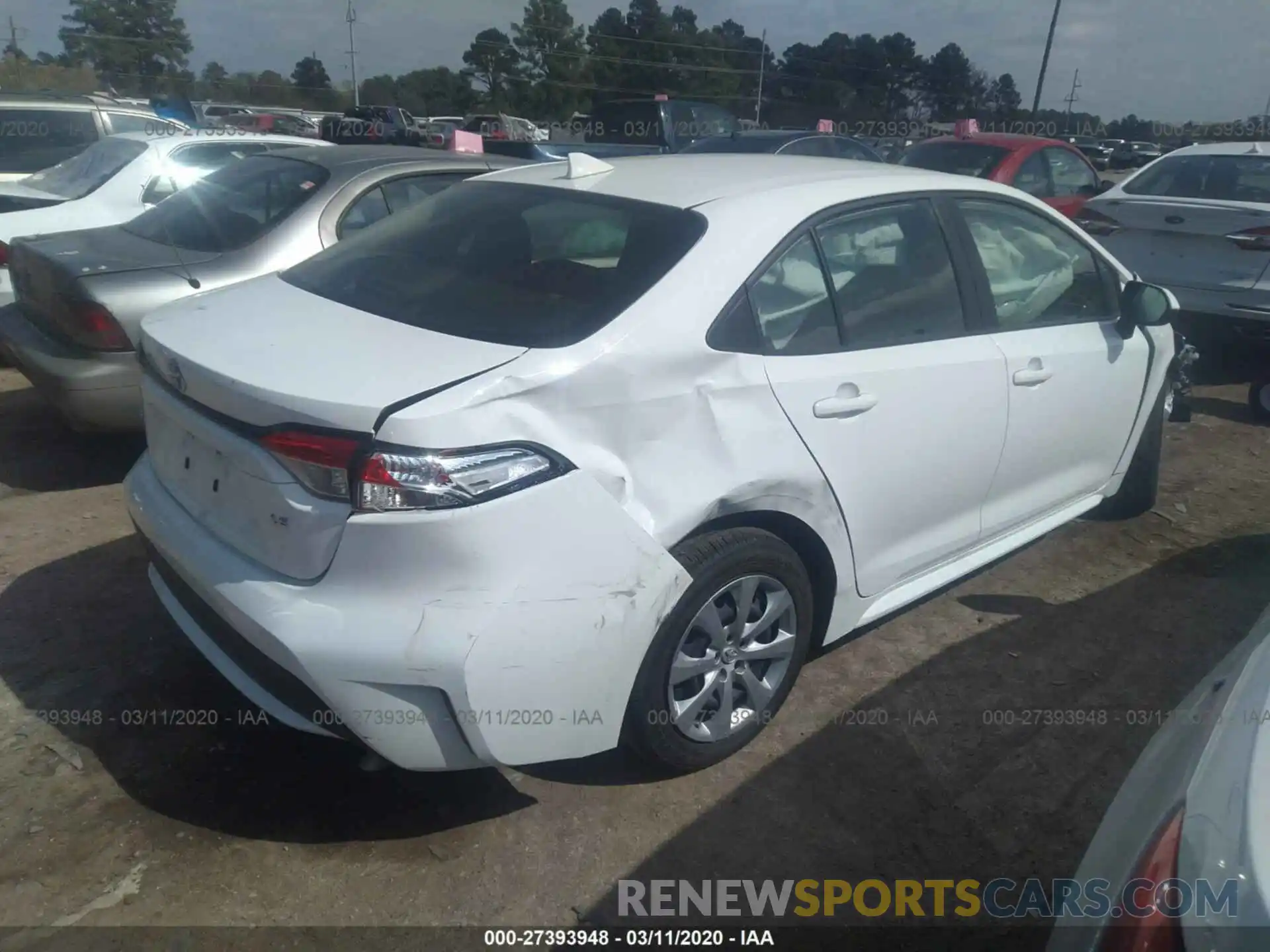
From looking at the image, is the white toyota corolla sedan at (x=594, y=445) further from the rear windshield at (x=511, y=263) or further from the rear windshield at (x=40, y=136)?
the rear windshield at (x=40, y=136)

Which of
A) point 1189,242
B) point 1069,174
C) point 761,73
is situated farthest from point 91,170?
point 761,73

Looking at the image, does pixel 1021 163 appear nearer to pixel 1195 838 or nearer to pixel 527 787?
pixel 527 787

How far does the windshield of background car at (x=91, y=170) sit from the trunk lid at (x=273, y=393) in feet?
14.0

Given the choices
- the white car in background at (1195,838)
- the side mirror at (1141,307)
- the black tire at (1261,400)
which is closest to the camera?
the white car in background at (1195,838)

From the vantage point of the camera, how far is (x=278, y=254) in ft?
14.8

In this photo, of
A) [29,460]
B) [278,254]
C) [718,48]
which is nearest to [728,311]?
[278,254]

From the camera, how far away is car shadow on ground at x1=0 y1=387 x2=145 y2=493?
4.64m

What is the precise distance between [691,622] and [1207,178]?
6733mm

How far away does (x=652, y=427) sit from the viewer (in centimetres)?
238

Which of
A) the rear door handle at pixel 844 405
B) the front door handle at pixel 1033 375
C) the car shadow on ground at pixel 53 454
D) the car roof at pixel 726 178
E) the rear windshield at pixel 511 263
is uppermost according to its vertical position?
the car roof at pixel 726 178

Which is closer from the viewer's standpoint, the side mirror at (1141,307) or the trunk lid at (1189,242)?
the side mirror at (1141,307)

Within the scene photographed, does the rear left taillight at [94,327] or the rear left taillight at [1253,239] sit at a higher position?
the rear left taillight at [1253,239]

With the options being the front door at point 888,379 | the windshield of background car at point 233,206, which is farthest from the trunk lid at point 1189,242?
the windshield of background car at point 233,206

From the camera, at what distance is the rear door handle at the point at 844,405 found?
273cm
